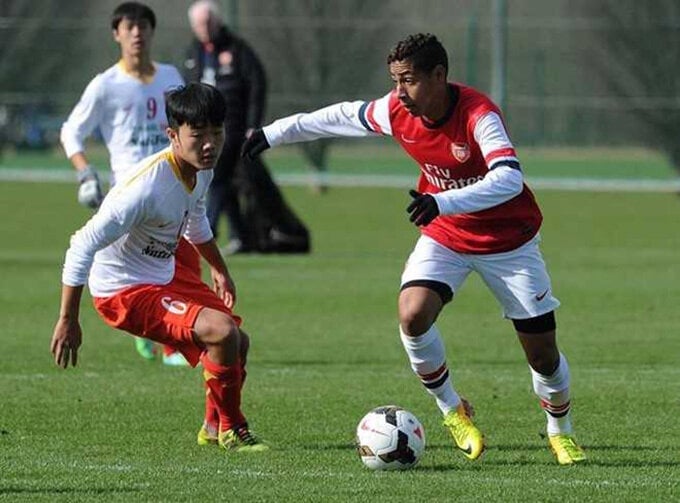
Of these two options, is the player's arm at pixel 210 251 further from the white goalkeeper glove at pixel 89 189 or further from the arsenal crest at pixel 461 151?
the white goalkeeper glove at pixel 89 189

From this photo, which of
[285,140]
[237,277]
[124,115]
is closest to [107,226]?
[285,140]

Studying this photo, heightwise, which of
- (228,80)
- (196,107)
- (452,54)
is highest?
(196,107)

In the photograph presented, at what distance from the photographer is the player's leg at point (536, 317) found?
27.2 ft

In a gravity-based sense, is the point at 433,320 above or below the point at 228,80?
above

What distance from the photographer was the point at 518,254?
836 centimetres

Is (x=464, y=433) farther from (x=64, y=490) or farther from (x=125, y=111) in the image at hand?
(x=125, y=111)

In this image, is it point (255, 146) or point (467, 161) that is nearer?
point (467, 161)

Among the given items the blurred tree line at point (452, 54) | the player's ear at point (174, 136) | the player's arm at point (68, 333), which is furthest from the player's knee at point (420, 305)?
the blurred tree line at point (452, 54)

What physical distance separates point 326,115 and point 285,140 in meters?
0.24

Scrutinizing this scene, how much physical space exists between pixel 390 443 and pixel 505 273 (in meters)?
1.01

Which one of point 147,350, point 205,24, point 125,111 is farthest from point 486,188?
point 205,24

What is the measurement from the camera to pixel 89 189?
12367 mm

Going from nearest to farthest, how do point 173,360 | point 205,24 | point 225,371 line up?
point 225,371 < point 173,360 < point 205,24

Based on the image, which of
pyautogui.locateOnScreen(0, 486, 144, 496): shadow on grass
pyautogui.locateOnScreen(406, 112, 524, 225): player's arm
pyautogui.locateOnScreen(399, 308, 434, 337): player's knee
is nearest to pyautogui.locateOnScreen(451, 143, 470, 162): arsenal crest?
pyautogui.locateOnScreen(406, 112, 524, 225): player's arm
